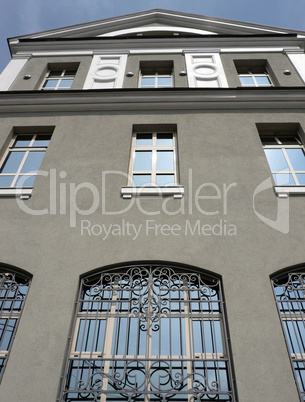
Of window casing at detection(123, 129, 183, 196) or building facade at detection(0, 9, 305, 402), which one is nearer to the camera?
building facade at detection(0, 9, 305, 402)

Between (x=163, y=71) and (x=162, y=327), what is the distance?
9.34 m

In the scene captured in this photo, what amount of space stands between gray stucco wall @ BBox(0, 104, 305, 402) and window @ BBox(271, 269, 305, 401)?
28 centimetres

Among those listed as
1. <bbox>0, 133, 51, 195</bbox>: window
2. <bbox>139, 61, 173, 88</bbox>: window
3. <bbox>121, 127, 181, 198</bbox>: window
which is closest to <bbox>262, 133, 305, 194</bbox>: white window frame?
<bbox>121, 127, 181, 198</bbox>: window

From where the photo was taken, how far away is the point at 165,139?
363 inches

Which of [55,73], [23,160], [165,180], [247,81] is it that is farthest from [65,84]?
[247,81]

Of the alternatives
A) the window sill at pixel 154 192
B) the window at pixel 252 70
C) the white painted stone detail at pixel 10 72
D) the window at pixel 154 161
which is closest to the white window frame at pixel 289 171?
the window sill at pixel 154 192

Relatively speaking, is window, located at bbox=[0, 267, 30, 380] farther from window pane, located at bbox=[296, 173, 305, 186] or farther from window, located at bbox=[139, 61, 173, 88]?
window, located at bbox=[139, 61, 173, 88]

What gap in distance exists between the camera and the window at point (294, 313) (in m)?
5.23

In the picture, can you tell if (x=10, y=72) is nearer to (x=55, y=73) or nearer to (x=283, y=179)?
(x=55, y=73)

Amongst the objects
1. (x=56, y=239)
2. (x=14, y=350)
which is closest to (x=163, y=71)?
(x=56, y=239)

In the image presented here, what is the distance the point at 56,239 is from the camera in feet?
21.6

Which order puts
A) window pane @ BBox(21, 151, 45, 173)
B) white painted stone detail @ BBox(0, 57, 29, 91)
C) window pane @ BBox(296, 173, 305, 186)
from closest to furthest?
1. window pane @ BBox(296, 173, 305, 186)
2. window pane @ BBox(21, 151, 45, 173)
3. white painted stone detail @ BBox(0, 57, 29, 91)

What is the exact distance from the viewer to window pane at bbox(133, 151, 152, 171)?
331 inches

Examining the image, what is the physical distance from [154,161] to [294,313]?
4.69 m
